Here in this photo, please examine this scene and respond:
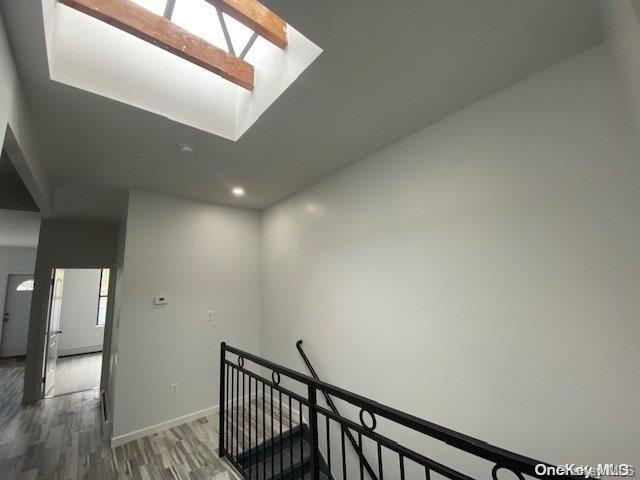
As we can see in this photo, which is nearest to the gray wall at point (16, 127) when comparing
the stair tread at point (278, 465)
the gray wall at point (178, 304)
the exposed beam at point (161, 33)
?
the exposed beam at point (161, 33)

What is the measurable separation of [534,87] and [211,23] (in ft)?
6.73

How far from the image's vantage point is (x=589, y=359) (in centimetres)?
132

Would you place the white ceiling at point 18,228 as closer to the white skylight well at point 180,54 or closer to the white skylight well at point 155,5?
the white skylight well at point 180,54

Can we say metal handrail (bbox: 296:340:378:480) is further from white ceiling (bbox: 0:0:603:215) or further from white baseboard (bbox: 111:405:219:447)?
white ceiling (bbox: 0:0:603:215)

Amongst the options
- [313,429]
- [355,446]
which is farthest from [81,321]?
[313,429]

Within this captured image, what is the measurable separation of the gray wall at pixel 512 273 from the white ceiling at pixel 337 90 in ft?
0.74

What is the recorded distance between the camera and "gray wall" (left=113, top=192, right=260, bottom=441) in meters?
2.91

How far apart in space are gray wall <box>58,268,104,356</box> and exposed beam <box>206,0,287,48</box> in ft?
28.3

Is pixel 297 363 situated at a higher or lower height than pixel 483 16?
lower

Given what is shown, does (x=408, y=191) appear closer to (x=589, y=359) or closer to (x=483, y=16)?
(x=483, y=16)

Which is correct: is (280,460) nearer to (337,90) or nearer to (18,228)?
(337,90)

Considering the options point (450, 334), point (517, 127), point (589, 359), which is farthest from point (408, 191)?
point (589, 359)

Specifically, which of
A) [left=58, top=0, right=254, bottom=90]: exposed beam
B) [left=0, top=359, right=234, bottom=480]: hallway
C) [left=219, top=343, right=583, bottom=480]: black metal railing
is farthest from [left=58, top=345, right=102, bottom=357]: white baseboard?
[left=58, top=0, right=254, bottom=90]: exposed beam

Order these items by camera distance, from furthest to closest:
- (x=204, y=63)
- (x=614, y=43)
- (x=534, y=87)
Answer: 1. (x=204, y=63)
2. (x=534, y=87)
3. (x=614, y=43)
